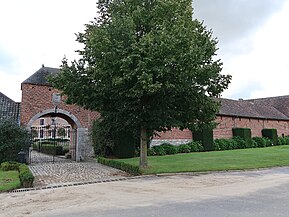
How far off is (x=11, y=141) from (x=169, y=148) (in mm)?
13281

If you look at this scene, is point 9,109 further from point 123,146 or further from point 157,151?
point 157,151

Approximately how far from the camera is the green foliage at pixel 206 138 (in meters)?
28.9

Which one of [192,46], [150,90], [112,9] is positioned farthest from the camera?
[112,9]

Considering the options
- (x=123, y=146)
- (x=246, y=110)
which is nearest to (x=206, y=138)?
(x=123, y=146)

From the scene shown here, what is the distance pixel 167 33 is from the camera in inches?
482

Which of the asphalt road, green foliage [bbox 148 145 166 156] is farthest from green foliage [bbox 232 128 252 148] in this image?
the asphalt road

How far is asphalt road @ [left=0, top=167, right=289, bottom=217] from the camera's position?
6.68m

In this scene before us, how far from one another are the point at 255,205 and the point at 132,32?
843 cm

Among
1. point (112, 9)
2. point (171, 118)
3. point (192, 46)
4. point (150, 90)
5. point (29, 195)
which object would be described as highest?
point (112, 9)

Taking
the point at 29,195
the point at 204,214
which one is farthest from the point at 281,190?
the point at 29,195

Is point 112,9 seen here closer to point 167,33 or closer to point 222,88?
point 167,33

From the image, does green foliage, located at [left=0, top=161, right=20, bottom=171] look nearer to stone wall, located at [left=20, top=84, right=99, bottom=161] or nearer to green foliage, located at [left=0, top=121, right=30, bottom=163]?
green foliage, located at [left=0, top=121, right=30, bottom=163]

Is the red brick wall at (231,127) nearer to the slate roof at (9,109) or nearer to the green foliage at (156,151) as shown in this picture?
the green foliage at (156,151)

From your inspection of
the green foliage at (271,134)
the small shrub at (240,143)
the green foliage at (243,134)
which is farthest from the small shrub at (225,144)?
the green foliage at (271,134)
